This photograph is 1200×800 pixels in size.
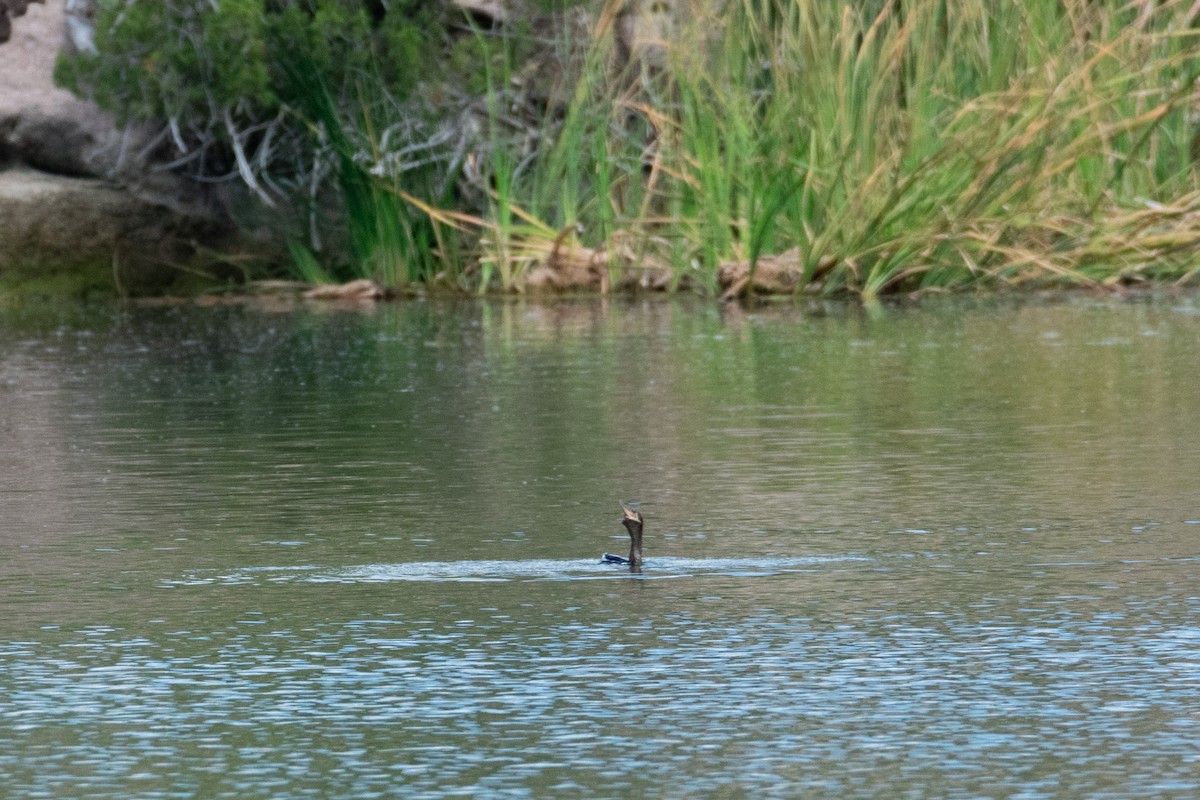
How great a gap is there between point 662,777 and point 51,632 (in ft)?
5.42

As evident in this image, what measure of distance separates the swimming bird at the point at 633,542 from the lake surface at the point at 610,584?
0.03m

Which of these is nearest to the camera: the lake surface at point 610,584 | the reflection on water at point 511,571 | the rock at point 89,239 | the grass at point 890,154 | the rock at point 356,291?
the lake surface at point 610,584

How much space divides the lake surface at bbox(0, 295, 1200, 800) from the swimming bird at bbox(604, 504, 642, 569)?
1.2 inches

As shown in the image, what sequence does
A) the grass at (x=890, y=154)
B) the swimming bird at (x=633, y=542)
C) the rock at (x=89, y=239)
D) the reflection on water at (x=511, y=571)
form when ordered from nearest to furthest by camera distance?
1. the swimming bird at (x=633, y=542)
2. the reflection on water at (x=511, y=571)
3. the grass at (x=890, y=154)
4. the rock at (x=89, y=239)

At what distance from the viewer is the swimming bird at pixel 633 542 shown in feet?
16.4

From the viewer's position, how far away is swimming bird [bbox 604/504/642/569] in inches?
197

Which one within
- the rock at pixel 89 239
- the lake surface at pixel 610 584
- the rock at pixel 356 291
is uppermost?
the rock at pixel 89 239

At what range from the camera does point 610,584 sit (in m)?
5.05

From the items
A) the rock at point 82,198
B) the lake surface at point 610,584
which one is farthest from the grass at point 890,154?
the lake surface at point 610,584

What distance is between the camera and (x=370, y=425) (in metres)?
8.56

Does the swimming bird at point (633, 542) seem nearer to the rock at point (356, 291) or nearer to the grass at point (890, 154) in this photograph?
the grass at point (890, 154)

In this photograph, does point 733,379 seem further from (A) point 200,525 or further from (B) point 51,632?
(B) point 51,632

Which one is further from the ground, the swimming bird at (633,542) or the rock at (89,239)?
the rock at (89,239)

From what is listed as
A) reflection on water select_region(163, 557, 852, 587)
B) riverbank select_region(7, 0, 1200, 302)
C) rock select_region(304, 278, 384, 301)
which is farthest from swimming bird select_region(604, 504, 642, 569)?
rock select_region(304, 278, 384, 301)
